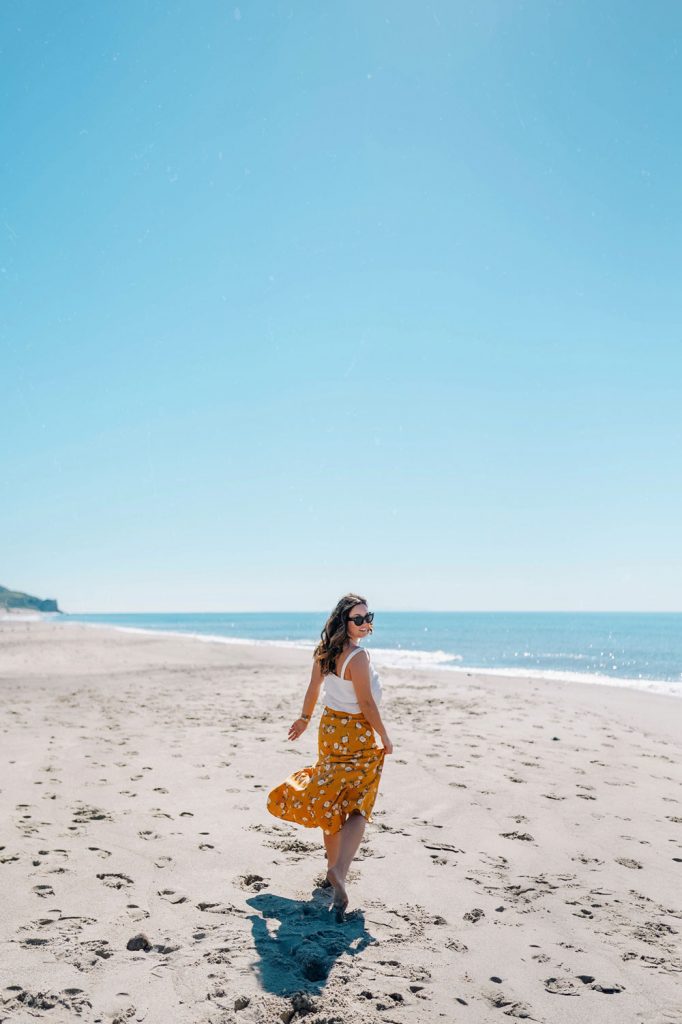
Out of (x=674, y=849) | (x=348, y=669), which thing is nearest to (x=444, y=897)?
(x=348, y=669)

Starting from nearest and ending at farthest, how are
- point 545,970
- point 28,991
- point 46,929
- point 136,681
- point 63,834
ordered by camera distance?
point 28,991, point 545,970, point 46,929, point 63,834, point 136,681

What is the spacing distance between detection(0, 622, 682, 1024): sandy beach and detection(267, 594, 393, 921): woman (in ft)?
1.67

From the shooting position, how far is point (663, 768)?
8.68m

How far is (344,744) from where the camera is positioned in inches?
180

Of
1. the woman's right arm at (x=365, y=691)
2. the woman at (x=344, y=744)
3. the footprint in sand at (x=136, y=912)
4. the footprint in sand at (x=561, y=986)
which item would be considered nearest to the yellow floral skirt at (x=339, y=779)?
the woman at (x=344, y=744)

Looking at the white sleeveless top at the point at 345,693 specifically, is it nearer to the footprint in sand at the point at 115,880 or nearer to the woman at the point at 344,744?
the woman at the point at 344,744

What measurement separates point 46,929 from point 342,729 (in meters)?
2.10

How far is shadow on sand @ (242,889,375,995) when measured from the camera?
342cm

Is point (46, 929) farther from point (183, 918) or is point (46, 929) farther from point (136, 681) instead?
point (136, 681)

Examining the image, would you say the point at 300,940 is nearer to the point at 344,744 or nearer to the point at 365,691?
the point at 344,744

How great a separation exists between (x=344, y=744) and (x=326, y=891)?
1.03m

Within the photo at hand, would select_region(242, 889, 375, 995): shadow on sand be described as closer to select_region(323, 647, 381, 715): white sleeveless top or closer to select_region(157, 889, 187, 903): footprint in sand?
select_region(157, 889, 187, 903): footprint in sand

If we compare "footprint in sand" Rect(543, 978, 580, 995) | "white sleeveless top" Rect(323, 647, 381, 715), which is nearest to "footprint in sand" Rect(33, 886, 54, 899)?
"white sleeveless top" Rect(323, 647, 381, 715)

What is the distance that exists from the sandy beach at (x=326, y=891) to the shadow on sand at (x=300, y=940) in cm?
1
